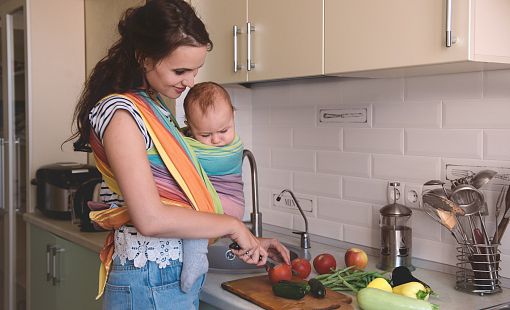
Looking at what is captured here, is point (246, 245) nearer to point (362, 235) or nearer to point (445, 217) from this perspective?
point (445, 217)

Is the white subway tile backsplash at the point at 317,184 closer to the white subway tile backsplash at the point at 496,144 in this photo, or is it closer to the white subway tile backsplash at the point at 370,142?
the white subway tile backsplash at the point at 370,142

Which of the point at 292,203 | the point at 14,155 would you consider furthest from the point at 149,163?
the point at 14,155

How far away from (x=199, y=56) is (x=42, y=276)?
192cm

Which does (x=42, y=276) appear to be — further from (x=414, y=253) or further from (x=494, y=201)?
(x=494, y=201)

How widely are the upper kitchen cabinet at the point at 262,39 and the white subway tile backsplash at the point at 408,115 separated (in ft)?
1.26

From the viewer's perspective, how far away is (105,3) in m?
3.00

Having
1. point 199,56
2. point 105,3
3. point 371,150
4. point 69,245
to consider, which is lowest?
point 69,245

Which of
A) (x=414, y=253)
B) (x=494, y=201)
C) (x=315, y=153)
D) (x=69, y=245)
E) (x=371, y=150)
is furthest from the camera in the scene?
(x=69, y=245)

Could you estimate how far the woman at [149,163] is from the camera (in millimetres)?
1383

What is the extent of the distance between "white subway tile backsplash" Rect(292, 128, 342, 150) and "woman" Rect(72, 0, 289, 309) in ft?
2.63

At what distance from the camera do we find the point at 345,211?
7.41ft

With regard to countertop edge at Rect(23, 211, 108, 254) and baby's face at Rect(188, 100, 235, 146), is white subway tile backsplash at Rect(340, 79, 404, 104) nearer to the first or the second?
baby's face at Rect(188, 100, 235, 146)

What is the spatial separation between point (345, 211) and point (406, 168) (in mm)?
339

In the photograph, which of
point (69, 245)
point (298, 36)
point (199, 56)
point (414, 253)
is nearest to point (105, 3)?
point (69, 245)
